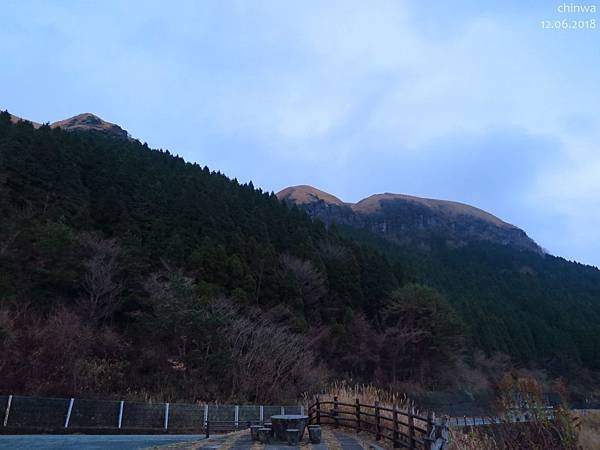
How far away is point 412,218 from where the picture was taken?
12144 cm

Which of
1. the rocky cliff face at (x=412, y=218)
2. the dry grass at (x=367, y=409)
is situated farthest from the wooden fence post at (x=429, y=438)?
the rocky cliff face at (x=412, y=218)

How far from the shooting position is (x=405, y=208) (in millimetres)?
126312

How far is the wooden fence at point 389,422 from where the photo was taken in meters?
7.49

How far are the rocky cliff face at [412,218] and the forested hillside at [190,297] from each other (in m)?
54.7

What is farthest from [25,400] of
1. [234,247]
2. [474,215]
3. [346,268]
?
[474,215]

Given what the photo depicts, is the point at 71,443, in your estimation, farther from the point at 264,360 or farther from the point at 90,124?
the point at 90,124

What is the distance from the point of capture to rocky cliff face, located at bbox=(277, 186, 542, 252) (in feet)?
361

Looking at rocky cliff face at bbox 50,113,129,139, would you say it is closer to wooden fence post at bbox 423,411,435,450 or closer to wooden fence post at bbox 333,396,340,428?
wooden fence post at bbox 333,396,340,428

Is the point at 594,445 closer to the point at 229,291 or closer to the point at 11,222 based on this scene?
the point at 229,291

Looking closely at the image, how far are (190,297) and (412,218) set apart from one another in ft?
339

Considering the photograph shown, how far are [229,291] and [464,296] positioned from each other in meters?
36.8

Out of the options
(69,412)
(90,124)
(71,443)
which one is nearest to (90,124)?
(90,124)

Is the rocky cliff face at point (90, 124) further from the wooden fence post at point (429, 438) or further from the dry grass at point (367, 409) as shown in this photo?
the wooden fence post at point (429, 438)

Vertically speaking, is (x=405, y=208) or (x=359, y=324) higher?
(x=405, y=208)
